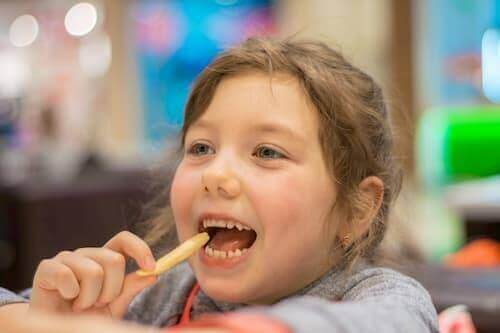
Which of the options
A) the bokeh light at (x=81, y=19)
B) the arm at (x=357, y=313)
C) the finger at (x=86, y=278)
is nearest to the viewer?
the arm at (x=357, y=313)

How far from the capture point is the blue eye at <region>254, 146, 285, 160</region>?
83 centimetres

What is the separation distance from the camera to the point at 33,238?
248 cm

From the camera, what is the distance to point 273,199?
0.81 meters

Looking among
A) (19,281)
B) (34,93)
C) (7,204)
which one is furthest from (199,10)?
(19,281)

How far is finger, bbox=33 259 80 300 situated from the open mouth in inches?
5.9

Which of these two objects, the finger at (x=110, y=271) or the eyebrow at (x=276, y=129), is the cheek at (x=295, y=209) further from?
the finger at (x=110, y=271)

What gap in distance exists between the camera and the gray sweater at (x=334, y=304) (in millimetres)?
573

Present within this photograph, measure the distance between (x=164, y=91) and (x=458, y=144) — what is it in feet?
9.33

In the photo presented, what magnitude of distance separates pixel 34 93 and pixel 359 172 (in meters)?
5.95

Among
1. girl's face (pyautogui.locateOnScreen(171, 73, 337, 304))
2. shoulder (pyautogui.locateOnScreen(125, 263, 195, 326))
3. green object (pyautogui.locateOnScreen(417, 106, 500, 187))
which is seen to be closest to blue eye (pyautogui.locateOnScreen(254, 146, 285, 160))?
girl's face (pyautogui.locateOnScreen(171, 73, 337, 304))

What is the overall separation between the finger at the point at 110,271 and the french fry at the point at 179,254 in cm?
3

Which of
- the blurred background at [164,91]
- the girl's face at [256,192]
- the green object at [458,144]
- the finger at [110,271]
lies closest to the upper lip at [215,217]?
the girl's face at [256,192]

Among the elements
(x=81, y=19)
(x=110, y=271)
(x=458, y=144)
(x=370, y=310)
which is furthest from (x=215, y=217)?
(x=81, y=19)

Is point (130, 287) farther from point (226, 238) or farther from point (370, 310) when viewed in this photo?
point (370, 310)
